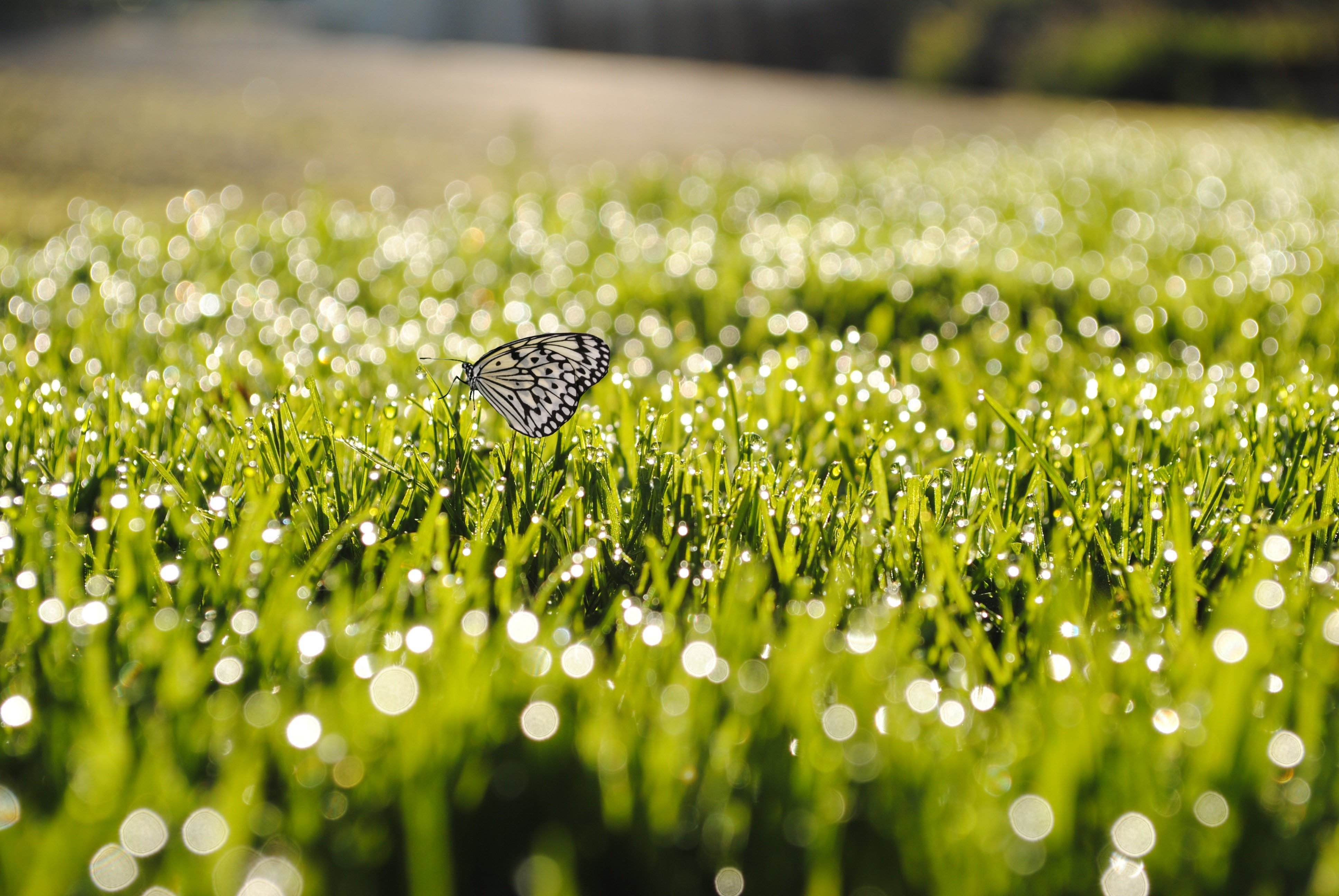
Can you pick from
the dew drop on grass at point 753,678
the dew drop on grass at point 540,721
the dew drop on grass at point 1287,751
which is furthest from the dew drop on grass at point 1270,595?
the dew drop on grass at point 540,721

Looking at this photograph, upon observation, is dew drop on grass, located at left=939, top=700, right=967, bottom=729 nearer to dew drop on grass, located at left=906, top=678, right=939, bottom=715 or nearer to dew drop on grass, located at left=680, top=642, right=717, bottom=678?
dew drop on grass, located at left=906, top=678, right=939, bottom=715

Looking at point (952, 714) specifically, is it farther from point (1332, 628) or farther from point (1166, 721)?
point (1332, 628)

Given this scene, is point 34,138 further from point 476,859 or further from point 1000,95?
point 1000,95

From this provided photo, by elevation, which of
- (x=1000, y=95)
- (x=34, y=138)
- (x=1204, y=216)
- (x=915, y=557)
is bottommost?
(x=34, y=138)

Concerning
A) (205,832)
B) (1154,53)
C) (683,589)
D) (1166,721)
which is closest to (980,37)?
(1154,53)

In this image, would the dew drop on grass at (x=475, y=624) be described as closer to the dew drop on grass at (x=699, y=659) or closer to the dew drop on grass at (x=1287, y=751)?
the dew drop on grass at (x=699, y=659)

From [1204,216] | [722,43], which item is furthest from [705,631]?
[722,43]
